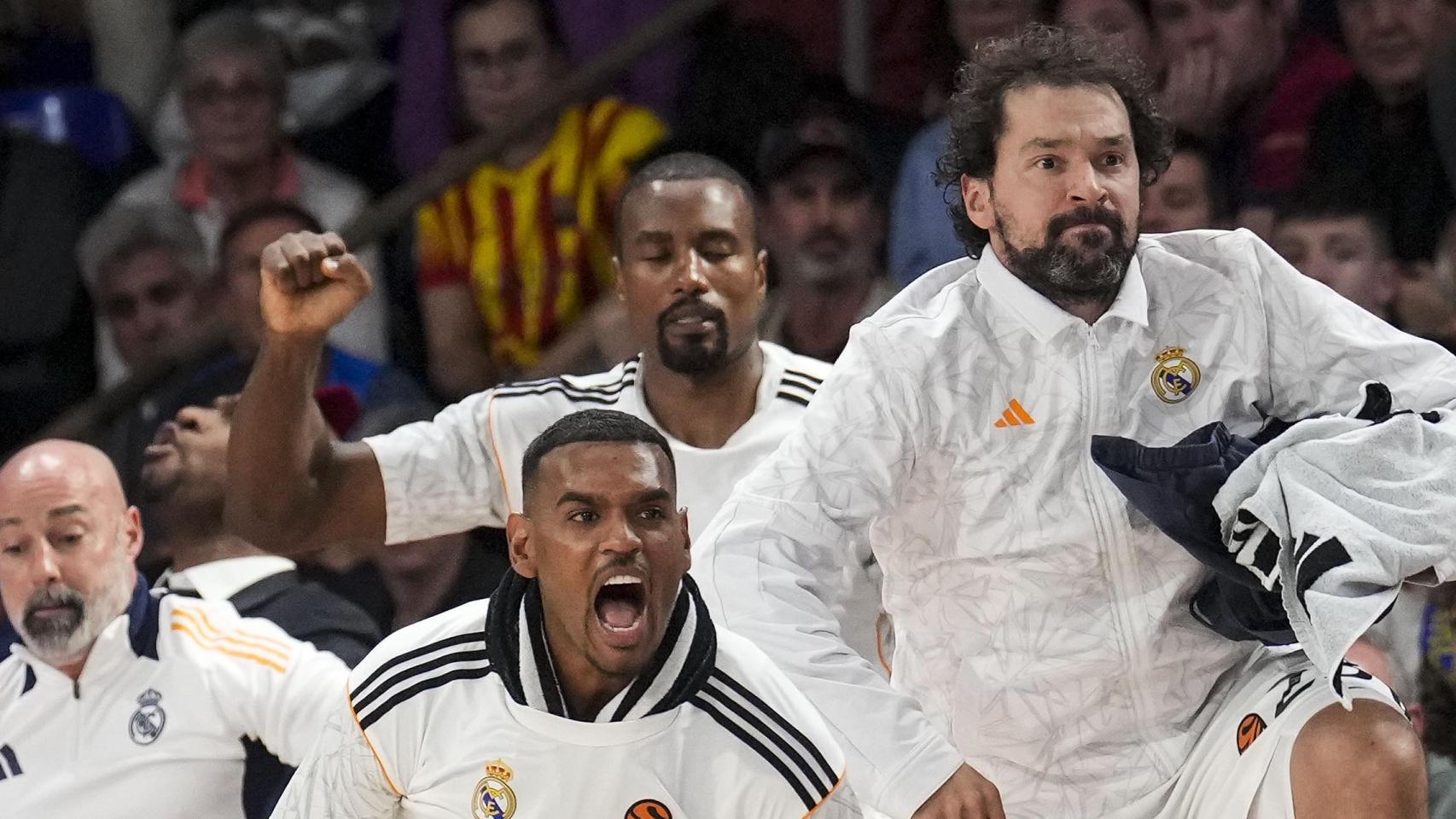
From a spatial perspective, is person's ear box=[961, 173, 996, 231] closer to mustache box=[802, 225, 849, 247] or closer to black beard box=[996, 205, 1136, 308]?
black beard box=[996, 205, 1136, 308]

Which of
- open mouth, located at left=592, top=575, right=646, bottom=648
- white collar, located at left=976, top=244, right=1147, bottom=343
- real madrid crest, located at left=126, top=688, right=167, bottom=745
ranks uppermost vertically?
white collar, located at left=976, top=244, right=1147, bottom=343

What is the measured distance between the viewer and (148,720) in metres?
4.64

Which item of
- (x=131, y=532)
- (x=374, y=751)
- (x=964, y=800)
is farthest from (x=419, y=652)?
(x=131, y=532)

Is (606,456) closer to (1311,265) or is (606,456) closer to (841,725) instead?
(841,725)

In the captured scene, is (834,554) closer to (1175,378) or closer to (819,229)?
(1175,378)

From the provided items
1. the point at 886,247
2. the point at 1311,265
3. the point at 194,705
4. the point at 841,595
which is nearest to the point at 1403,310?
the point at 1311,265

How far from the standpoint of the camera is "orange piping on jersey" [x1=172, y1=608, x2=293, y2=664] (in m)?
4.59

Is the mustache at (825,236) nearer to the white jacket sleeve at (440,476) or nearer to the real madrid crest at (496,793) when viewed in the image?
the white jacket sleeve at (440,476)

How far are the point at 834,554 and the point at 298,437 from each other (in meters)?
1.23

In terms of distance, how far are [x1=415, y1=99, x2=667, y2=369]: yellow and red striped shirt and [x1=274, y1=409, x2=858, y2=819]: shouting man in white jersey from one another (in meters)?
2.55

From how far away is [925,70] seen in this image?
6090mm

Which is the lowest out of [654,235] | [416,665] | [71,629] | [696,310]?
[71,629]

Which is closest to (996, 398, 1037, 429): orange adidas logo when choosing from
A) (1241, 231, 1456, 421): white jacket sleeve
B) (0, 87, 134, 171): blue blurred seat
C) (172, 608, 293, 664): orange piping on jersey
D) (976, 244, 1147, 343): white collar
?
(976, 244, 1147, 343): white collar

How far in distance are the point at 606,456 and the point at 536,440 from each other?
176 millimetres
